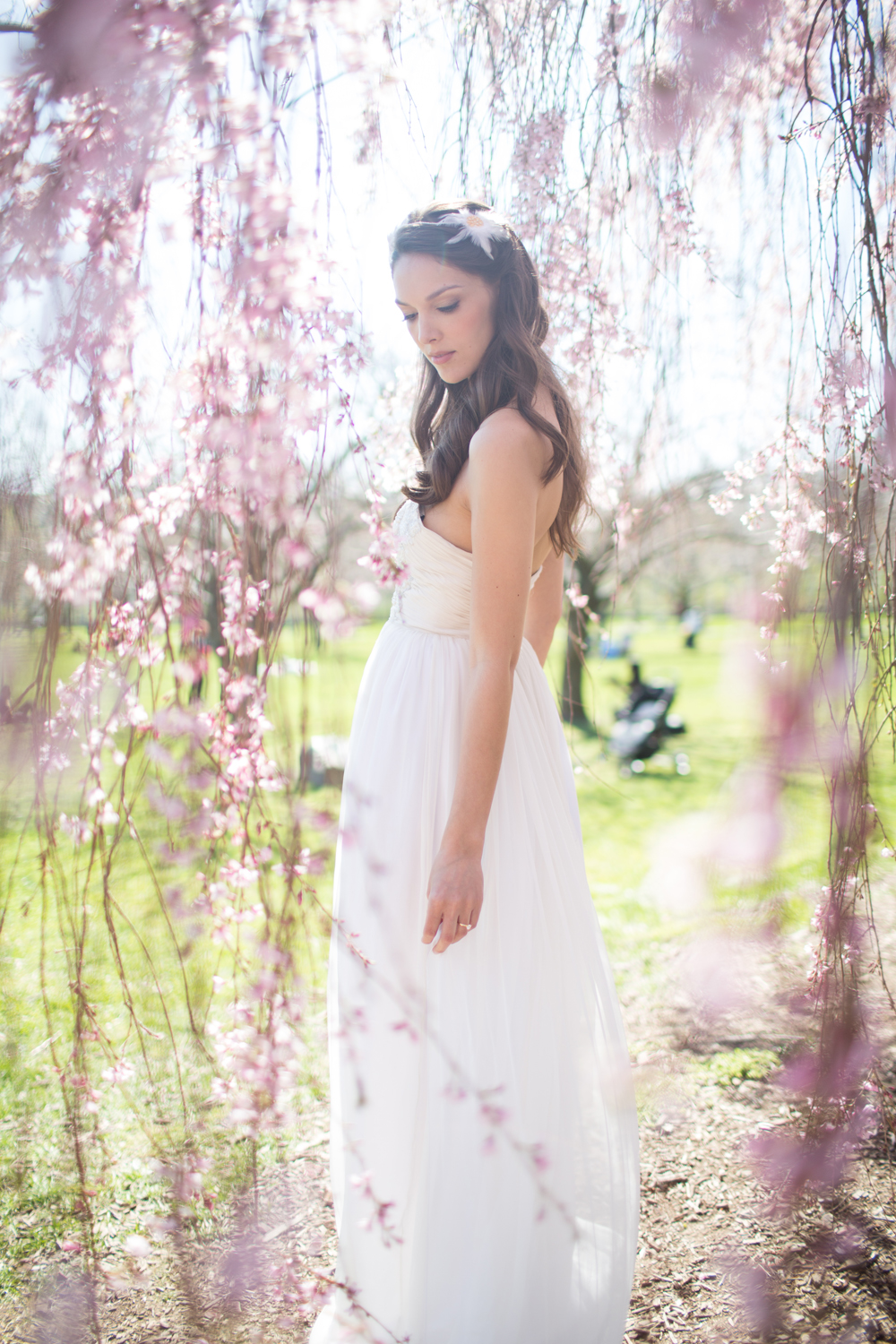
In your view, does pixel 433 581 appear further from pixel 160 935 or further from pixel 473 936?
pixel 160 935

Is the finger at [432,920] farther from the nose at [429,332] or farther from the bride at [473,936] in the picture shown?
the nose at [429,332]

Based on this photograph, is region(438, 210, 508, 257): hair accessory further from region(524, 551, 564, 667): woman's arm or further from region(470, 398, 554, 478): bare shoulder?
region(524, 551, 564, 667): woman's arm

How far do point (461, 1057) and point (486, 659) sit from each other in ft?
1.88

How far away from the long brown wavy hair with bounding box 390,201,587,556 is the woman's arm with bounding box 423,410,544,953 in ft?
0.29

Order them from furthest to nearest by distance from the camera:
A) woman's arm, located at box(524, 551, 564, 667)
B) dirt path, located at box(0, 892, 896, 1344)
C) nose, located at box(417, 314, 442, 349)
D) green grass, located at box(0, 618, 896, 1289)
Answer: woman's arm, located at box(524, 551, 564, 667), dirt path, located at box(0, 892, 896, 1344), nose, located at box(417, 314, 442, 349), green grass, located at box(0, 618, 896, 1289)

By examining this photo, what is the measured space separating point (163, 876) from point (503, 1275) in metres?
3.17

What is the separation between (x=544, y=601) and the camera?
148 cm

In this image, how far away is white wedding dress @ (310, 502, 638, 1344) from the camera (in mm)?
1173

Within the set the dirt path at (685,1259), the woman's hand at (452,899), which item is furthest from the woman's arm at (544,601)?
the dirt path at (685,1259)

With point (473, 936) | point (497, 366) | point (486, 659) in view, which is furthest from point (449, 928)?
point (497, 366)

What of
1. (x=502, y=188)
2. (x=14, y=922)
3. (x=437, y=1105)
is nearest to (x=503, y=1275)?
(x=437, y=1105)

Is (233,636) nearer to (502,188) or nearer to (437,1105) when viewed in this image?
(437,1105)

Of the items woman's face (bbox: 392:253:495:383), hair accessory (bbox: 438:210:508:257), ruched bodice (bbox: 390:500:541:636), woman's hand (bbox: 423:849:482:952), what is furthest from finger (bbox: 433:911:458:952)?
hair accessory (bbox: 438:210:508:257)

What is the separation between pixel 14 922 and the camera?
3342 millimetres
